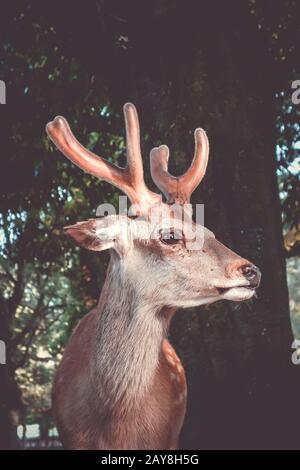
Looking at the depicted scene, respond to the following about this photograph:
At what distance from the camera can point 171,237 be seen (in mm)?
3656

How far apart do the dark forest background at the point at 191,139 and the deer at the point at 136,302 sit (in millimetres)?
1356

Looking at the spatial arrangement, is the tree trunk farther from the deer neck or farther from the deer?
the deer neck

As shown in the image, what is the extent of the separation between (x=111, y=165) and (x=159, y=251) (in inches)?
24.3

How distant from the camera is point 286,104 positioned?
725 cm

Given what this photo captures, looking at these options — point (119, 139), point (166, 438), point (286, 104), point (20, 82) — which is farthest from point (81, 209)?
point (166, 438)

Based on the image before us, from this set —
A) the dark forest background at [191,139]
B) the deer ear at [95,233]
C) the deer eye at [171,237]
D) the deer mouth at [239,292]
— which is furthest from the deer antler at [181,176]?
the dark forest background at [191,139]

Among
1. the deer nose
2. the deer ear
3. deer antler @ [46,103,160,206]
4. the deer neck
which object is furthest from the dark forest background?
the deer ear

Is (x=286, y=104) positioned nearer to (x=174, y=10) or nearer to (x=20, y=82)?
(x=174, y=10)

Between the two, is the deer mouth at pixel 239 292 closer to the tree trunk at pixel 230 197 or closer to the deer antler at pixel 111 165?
the deer antler at pixel 111 165

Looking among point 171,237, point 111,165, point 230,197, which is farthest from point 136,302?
point 230,197

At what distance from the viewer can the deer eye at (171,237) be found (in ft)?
12.0

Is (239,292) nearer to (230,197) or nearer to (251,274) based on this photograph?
(251,274)

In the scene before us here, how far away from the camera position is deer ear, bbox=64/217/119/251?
11.1ft

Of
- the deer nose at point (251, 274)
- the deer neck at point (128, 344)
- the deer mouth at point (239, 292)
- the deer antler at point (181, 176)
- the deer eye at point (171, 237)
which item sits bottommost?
the deer neck at point (128, 344)
